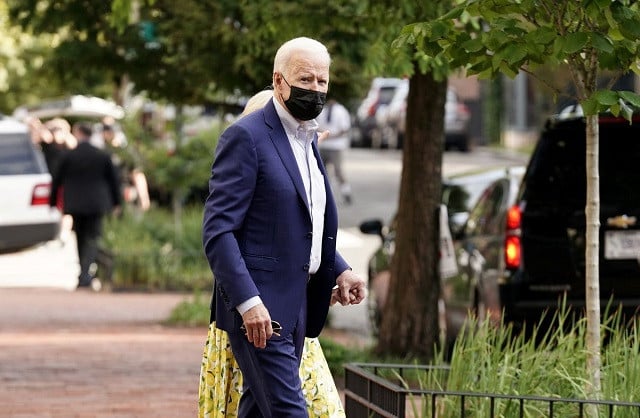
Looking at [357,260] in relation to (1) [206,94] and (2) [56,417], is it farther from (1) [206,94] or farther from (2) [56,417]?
(2) [56,417]

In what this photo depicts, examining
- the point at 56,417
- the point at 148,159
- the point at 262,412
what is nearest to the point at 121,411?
the point at 56,417

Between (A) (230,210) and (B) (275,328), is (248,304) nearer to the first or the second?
(B) (275,328)

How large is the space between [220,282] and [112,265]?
14113 millimetres

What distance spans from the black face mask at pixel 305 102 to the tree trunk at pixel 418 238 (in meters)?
5.48

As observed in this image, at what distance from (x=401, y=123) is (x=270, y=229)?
38732 millimetres

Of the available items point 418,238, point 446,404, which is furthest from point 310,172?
point 418,238

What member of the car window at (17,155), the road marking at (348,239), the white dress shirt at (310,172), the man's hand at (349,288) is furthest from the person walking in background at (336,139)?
the white dress shirt at (310,172)

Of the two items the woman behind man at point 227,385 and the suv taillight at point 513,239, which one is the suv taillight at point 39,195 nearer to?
the suv taillight at point 513,239

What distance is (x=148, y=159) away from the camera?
2130cm

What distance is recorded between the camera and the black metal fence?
594cm

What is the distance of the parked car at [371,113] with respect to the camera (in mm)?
46375

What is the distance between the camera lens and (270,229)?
559 cm

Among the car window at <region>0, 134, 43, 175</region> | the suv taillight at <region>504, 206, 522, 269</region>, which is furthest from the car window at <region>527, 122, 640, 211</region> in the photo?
the car window at <region>0, 134, 43, 175</region>

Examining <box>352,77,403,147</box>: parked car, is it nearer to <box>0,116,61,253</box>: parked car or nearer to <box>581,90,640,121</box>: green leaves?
<box>0,116,61,253</box>: parked car
